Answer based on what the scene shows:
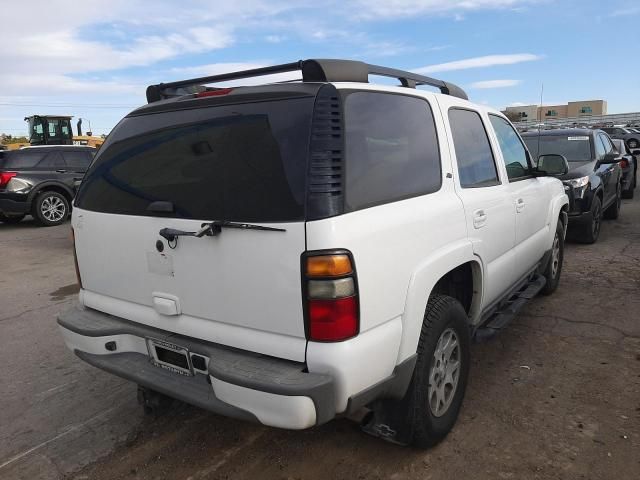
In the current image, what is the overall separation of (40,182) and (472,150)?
10711 mm

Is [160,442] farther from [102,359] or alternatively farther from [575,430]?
[575,430]

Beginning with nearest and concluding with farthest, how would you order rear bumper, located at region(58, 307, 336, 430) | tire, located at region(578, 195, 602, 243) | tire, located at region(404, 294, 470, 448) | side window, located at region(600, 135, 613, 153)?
rear bumper, located at region(58, 307, 336, 430) → tire, located at region(404, 294, 470, 448) → tire, located at region(578, 195, 602, 243) → side window, located at region(600, 135, 613, 153)

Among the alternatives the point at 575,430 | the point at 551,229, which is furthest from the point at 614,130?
the point at 575,430

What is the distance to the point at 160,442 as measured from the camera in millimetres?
2947

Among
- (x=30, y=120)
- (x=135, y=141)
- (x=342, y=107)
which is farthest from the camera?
(x=30, y=120)

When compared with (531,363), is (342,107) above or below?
above

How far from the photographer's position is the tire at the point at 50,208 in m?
→ 11.3

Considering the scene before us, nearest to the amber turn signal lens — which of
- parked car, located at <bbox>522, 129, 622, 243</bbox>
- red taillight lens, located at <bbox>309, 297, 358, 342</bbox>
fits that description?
red taillight lens, located at <bbox>309, 297, 358, 342</bbox>

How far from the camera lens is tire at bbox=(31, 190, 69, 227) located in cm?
1130

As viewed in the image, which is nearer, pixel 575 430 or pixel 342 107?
pixel 342 107

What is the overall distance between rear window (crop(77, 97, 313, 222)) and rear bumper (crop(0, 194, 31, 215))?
32.0 feet

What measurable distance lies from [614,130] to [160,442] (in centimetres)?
3129

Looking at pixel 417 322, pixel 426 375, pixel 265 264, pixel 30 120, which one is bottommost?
pixel 426 375

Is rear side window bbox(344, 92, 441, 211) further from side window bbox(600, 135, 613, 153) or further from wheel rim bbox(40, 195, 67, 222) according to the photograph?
wheel rim bbox(40, 195, 67, 222)
